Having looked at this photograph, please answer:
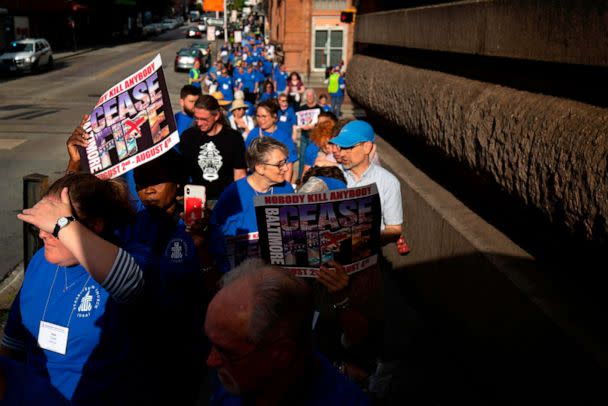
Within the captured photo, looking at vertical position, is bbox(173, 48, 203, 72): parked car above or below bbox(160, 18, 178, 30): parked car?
below

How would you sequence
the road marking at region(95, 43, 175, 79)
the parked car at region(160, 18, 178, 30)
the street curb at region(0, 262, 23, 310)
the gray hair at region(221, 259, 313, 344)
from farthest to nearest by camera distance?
the parked car at region(160, 18, 178, 30) → the road marking at region(95, 43, 175, 79) → the street curb at region(0, 262, 23, 310) → the gray hair at region(221, 259, 313, 344)

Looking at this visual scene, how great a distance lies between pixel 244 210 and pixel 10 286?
3.36m

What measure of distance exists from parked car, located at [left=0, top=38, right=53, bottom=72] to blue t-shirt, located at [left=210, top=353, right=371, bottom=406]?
110 ft

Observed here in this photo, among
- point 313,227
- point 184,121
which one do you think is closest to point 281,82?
point 184,121

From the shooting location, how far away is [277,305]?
5.67 ft

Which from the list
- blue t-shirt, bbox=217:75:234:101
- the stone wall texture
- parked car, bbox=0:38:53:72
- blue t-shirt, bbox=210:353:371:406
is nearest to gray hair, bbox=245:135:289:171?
the stone wall texture

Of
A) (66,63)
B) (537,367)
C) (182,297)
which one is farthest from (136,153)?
(66,63)

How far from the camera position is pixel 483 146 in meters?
4.43

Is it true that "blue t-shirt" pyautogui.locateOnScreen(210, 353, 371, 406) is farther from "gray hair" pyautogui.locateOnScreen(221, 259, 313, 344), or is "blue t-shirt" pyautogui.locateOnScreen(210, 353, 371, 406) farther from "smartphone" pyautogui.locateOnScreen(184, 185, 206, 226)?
"smartphone" pyautogui.locateOnScreen(184, 185, 206, 226)

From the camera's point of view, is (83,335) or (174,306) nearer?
(83,335)

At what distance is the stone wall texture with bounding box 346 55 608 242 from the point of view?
3.07 metres

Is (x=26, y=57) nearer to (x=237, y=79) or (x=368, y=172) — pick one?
(x=237, y=79)

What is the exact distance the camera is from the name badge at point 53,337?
8.29 feet

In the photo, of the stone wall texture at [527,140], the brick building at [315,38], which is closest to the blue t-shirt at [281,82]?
the stone wall texture at [527,140]
